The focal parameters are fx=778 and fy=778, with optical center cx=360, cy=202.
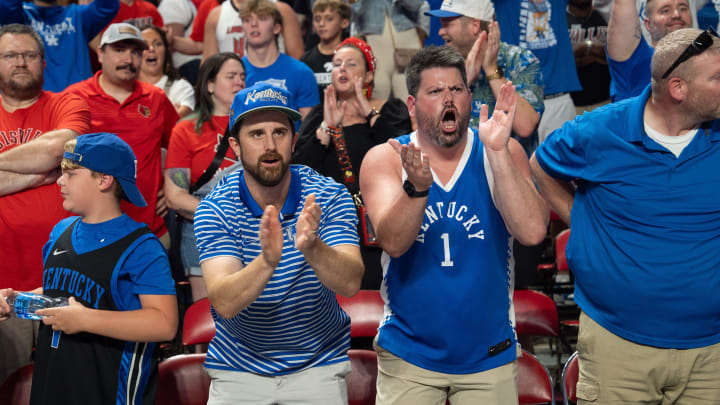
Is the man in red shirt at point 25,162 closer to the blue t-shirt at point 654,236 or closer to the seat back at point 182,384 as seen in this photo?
the seat back at point 182,384

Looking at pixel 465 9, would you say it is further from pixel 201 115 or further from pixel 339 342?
pixel 339 342

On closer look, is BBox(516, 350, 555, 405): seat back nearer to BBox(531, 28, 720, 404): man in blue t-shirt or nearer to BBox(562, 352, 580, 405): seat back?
BBox(562, 352, 580, 405): seat back

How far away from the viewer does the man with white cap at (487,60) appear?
15.9 ft

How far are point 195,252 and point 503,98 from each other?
277 centimetres

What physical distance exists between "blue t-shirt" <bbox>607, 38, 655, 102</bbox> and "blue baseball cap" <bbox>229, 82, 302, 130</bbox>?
7.55 feet

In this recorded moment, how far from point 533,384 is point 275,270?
1.45 m

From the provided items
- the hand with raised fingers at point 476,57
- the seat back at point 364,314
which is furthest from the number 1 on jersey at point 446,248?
the hand with raised fingers at point 476,57

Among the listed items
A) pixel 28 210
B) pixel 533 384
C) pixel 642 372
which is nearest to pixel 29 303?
pixel 28 210

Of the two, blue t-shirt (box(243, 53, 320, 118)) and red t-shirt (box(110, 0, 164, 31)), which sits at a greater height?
red t-shirt (box(110, 0, 164, 31))

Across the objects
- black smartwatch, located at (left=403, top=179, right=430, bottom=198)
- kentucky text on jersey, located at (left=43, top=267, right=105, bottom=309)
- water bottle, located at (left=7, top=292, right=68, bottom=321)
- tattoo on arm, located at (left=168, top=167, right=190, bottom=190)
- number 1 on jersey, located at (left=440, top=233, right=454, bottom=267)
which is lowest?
tattoo on arm, located at (left=168, top=167, right=190, bottom=190)

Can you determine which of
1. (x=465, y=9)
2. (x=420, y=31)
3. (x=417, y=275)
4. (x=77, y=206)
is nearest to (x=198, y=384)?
(x=77, y=206)

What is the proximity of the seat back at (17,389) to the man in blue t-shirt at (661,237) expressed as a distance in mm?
2721

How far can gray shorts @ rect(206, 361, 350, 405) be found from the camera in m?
3.21

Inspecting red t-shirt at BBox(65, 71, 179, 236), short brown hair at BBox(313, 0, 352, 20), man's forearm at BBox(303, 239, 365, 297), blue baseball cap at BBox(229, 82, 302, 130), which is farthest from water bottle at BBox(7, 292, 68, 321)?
short brown hair at BBox(313, 0, 352, 20)
